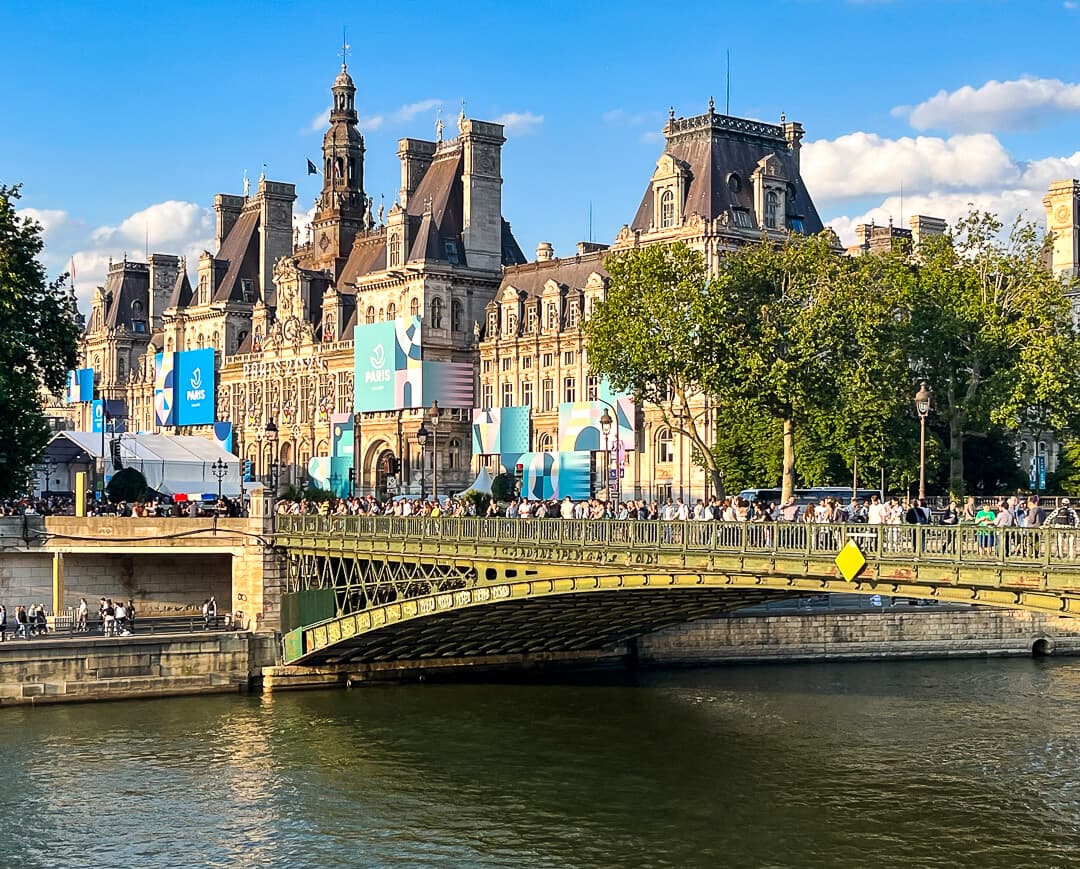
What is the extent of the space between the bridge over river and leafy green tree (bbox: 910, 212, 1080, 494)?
21.9 m

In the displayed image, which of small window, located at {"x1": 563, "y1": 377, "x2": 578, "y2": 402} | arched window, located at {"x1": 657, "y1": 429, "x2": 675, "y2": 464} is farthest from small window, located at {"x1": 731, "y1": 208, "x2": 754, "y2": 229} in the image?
small window, located at {"x1": 563, "y1": 377, "x2": 578, "y2": 402}

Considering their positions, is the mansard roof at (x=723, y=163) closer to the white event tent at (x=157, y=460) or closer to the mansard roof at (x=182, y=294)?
the white event tent at (x=157, y=460)

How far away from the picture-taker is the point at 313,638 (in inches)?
2122

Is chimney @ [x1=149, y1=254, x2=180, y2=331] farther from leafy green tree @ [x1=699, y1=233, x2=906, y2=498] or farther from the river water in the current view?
the river water

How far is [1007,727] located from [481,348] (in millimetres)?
68776

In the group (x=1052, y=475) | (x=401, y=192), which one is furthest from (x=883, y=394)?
(x=401, y=192)

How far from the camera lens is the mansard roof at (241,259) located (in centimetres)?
14173

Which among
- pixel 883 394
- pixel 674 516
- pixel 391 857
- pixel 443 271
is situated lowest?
pixel 391 857

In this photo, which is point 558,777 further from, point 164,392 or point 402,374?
point 164,392

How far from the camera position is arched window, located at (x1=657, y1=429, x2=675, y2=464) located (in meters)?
96.9

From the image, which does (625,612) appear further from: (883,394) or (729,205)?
(729,205)

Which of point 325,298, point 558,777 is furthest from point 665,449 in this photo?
point 558,777

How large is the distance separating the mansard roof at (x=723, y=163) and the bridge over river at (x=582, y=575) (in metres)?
40.6

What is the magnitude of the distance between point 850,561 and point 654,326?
38.0m
